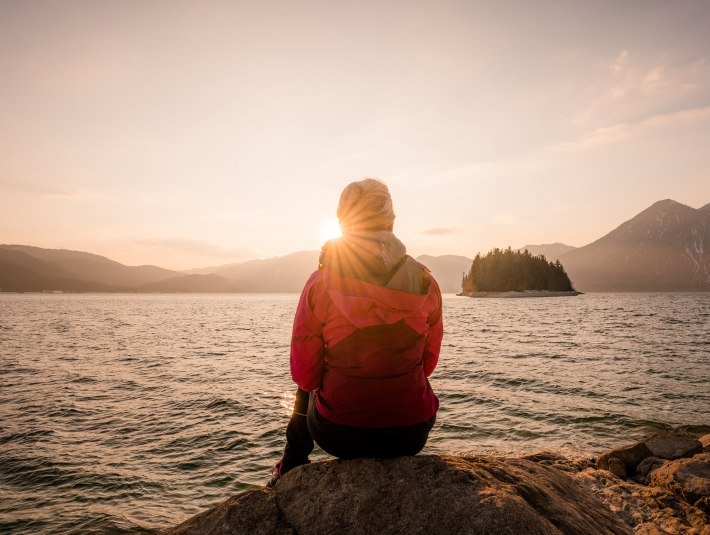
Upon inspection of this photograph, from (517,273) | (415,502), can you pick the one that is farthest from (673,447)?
(517,273)

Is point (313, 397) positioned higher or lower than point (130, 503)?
higher

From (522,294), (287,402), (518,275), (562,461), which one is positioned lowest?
(287,402)

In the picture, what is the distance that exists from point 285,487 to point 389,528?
1.24 m

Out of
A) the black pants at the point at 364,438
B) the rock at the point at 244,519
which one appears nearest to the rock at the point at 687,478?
the black pants at the point at 364,438

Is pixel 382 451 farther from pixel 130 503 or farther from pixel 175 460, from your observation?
pixel 175 460

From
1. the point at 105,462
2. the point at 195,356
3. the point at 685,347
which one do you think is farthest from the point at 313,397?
the point at 685,347

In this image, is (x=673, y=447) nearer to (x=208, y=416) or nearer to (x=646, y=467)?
(x=646, y=467)

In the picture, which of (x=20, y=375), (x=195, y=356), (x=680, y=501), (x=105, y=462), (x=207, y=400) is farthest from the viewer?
(x=195, y=356)

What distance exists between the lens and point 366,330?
356 cm

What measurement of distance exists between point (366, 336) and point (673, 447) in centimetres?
1029

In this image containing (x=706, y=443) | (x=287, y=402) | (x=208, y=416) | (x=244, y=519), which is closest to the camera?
(x=244, y=519)

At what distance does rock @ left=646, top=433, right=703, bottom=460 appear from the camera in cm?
945

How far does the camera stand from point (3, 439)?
496 inches

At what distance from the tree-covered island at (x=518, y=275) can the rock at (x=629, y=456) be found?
169393mm
